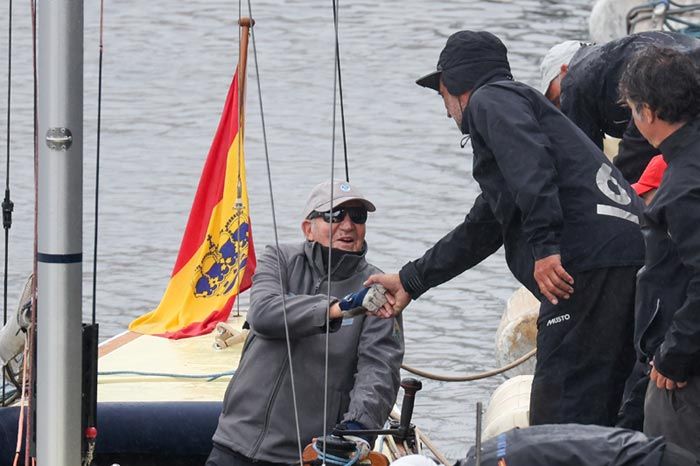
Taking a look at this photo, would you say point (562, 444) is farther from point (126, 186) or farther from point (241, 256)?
point (126, 186)

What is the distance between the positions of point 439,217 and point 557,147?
8.86 meters

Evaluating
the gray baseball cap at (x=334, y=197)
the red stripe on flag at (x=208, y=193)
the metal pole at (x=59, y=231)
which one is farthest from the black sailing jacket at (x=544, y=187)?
the red stripe on flag at (x=208, y=193)

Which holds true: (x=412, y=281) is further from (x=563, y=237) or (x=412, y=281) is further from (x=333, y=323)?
(x=563, y=237)

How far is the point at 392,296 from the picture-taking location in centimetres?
475

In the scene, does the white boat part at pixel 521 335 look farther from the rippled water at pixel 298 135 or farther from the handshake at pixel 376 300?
the handshake at pixel 376 300

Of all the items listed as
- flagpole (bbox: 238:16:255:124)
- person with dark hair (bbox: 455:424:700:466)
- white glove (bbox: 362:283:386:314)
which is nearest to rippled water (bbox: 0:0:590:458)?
flagpole (bbox: 238:16:255:124)

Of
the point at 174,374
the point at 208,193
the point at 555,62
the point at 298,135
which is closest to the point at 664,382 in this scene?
the point at 555,62

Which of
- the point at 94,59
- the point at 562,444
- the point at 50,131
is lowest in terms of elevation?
the point at 94,59

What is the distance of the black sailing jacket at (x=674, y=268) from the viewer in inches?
143

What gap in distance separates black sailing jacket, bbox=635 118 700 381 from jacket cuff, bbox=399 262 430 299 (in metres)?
0.98

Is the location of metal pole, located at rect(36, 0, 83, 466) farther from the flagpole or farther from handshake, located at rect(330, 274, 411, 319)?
the flagpole

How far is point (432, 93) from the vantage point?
60.0 feet

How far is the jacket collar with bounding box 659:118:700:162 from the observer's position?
3.78 meters

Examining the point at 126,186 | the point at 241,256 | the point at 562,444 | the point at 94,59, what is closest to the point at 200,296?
the point at 241,256
